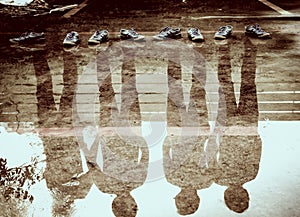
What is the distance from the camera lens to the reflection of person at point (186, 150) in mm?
3572

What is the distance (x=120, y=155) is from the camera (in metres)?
4.14

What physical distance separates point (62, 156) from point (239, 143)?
5.80 ft

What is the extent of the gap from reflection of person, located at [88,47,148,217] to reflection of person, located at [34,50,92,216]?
0.16 metres

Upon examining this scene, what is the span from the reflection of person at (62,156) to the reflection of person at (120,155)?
159 millimetres

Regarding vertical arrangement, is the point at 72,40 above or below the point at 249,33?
above

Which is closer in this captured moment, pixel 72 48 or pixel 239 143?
pixel 239 143

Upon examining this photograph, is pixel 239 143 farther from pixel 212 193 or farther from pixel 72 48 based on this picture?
pixel 72 48

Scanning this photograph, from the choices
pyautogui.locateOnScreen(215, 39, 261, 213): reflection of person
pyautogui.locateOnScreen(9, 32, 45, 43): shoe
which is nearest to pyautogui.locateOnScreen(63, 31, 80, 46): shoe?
pyautogui.locateOnScreen(9, 32, 45, 43): shoe

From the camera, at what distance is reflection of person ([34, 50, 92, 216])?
3.57m

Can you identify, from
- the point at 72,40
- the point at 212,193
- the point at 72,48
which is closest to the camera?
the point at 212,193

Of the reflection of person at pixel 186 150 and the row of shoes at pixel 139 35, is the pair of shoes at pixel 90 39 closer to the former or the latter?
the row of shoes at pixel 139 35

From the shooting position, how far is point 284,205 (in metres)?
3.34

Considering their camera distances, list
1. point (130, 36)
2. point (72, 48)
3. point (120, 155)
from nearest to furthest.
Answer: point (120, 155) < point (72, 48) < point (130, 36)

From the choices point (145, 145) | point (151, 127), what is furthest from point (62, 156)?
point (151, 127)
